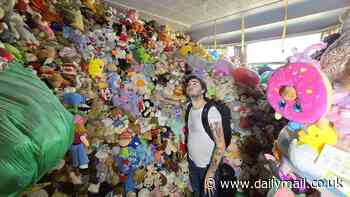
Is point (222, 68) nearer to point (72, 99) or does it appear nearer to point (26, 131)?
point (72, 99)

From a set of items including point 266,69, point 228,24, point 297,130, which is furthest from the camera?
point 228,24

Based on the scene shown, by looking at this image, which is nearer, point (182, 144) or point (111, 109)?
point (111, 109)

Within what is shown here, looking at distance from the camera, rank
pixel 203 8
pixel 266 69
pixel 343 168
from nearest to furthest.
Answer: pixel 343 168
pixel 266 69
pixel 203 8

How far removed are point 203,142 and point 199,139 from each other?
0.09 ft

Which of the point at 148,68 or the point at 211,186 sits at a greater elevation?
the point at 148,68

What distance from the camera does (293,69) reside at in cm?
64

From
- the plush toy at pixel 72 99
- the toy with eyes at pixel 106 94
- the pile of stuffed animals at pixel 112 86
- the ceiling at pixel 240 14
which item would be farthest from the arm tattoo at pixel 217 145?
the ceiling at pixel 240 14

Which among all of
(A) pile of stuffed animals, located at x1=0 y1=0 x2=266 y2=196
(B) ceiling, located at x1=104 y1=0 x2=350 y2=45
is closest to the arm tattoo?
(A) pile of stuffed animals, located at x1=0 y1=0 x2=266 y2=196

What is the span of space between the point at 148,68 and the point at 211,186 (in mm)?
753

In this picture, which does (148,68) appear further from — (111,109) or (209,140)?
(209,140)

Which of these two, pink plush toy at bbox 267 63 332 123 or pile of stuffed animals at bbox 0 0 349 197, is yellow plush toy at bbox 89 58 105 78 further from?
pink plush toy at bbox 267 63 332 123

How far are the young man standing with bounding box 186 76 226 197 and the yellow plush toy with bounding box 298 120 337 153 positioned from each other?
45cm

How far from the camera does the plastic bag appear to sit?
1.35ft

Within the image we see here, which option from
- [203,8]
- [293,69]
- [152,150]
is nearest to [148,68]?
[152,150]
